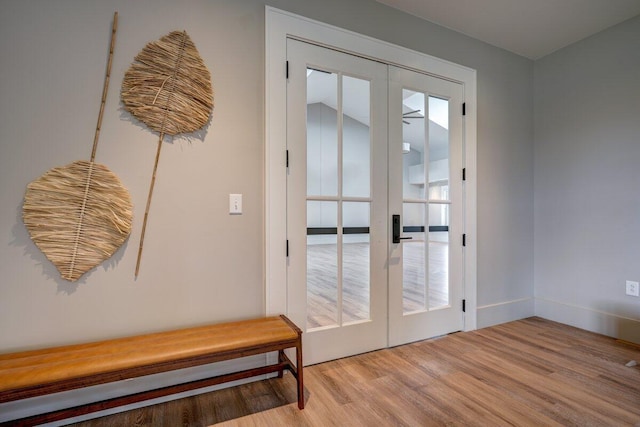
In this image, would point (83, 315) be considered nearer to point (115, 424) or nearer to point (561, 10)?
point (115, 424)

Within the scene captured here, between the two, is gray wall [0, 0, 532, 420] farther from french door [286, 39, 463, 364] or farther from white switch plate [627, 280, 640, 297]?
white switch plate [627, 280, 640, 297]

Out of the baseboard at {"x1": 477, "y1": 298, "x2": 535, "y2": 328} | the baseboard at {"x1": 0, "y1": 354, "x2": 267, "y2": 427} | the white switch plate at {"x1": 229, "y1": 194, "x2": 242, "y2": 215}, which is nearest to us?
the baseboard at {"x1": 0, "y1": 354, "x2": 267, "y2": 427}

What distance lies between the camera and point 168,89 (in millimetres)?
1727

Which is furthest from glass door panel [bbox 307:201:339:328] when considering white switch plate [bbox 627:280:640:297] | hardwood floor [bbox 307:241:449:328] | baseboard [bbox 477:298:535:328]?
white switch plate [bbox 627:280:640:297]

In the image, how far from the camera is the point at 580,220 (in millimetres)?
2867

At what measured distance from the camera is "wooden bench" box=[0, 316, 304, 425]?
4.02ft

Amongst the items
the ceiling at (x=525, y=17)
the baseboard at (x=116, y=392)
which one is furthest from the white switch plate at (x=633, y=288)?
the baseboard at (x=116, y=392)

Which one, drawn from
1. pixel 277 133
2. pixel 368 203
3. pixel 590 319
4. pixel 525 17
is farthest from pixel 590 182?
pixel 277 133

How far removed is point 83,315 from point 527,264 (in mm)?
3701

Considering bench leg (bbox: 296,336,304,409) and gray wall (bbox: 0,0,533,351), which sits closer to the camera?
gray wall (bbox: 0,0,533,351)

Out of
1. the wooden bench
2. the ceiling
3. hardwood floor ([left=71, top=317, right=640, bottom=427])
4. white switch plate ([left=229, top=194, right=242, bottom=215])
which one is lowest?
hardwood floor ([left=71, top=317, right=640, bottom=427])

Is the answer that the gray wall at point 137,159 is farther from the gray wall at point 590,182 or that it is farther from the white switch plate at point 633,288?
the white switch plate at point 633,288

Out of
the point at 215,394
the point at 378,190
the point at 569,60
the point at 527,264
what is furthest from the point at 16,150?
the point at 569,60

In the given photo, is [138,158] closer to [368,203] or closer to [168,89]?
[168,89]
